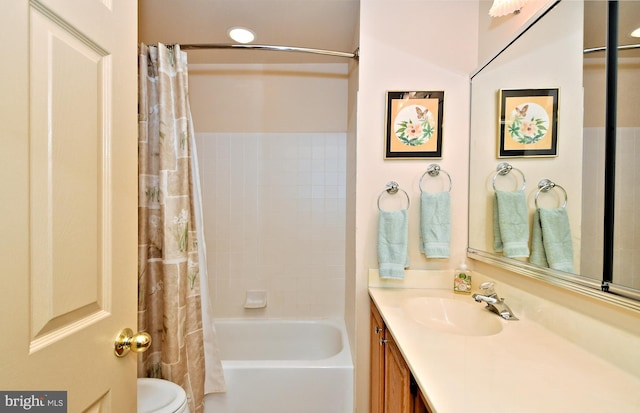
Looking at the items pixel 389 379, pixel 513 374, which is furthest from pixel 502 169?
pixel 389 379

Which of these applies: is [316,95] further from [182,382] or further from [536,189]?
[182,382]

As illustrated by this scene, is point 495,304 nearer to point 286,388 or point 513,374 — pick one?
point 513,374

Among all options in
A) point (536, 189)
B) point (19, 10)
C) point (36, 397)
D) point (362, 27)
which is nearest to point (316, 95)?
point (362, 27)

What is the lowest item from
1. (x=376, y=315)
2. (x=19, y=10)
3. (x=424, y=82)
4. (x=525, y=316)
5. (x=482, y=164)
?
(x=376, y=315)

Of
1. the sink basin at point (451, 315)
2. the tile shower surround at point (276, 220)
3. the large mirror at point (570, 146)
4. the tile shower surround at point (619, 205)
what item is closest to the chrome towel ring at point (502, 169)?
the large mirror at point (570, 146)

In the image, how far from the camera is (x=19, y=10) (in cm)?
43

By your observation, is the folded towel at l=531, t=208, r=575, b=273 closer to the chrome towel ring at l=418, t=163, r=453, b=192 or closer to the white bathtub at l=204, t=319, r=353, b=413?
the chrome towel ring at l=418, t=163, r=453, b=192

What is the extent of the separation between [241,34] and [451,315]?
6.71ft

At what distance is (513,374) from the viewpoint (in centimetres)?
64

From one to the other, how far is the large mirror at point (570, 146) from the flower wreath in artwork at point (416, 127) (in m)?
0.26

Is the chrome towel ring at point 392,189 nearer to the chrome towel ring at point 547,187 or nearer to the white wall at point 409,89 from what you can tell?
the white wall at point 409,89

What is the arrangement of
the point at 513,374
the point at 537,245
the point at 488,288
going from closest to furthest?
the point at 513,374 < the point at 537,245 < the point at 488,288

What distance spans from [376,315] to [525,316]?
0.58 meters

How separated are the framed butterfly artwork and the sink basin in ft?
2.40
